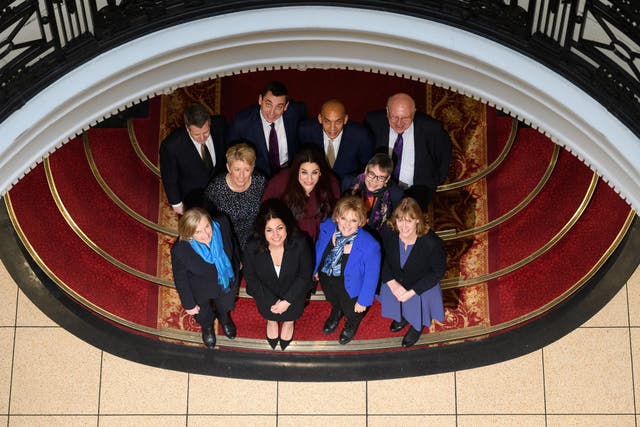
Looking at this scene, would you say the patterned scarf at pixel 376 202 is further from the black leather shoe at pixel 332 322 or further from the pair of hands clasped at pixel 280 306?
the black leather shoe at pixel 332 322

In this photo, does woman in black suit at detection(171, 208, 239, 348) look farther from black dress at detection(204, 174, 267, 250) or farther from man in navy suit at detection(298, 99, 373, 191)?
man in navy suit at detection(298, 99, 373, 191)

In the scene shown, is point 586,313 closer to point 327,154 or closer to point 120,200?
point 327,154

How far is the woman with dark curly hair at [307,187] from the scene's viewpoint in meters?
6.73

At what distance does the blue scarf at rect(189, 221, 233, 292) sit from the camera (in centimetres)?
691

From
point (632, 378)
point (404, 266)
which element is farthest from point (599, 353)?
point (404, 266)

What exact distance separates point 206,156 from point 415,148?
1.41 m

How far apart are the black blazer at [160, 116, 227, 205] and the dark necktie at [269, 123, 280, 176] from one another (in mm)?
330

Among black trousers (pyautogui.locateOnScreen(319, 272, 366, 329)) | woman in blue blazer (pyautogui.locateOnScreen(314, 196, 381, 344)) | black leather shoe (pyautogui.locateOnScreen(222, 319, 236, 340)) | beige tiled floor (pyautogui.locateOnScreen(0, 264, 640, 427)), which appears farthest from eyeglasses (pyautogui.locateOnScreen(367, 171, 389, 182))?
beige tiled floor (pyautogui.locateOnScreen(0, 264, 640, 427))

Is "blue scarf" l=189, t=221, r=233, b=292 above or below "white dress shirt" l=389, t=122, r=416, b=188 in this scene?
below

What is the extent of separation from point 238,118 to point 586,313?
11.0 ft

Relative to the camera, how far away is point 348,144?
23.1ft

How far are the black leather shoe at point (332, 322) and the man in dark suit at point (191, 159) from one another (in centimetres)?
153

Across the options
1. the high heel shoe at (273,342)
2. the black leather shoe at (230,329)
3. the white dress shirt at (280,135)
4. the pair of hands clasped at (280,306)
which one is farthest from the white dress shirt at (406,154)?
the black leather shoe at (230,329)

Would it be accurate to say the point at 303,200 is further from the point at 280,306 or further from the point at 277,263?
the point at 280,306
